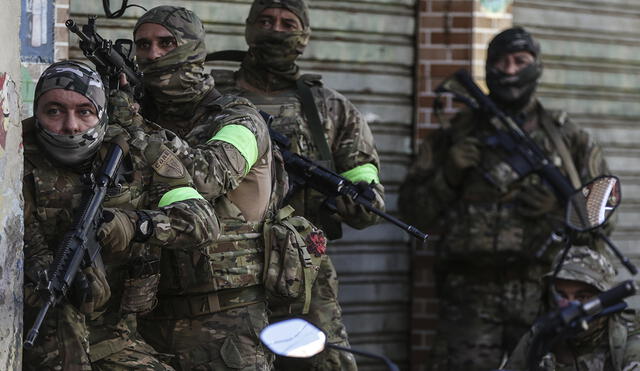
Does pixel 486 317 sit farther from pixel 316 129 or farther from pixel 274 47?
pixel 274 47

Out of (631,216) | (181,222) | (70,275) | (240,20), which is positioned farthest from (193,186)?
(631,216)

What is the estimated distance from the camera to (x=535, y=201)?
7199 mm

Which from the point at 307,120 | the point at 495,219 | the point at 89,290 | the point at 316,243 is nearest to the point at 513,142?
the point at 495,219

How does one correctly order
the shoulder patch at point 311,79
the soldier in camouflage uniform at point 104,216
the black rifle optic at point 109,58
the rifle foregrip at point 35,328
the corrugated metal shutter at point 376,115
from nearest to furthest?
1. the rifle foregrip at point 35,328
2. the soldier in camouflage uniform at point 104,216
3. the black rifle optic at point 109,58
4. the shoulder patch at point 311,79
5. the corrugated metal shutter at point 376,115

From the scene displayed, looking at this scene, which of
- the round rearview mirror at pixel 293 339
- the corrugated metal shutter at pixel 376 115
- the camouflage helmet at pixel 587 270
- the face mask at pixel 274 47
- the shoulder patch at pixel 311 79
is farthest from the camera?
Result: the corrugated metal shutter at pixel 376 115

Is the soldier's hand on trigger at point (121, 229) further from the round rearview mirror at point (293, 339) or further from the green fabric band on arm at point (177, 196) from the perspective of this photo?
the round rearview mirror at point (293, 339)

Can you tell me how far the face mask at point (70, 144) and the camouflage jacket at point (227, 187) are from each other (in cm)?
34

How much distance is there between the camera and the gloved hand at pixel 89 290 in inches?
163

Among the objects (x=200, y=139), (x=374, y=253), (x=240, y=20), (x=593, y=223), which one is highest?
(x=240, y=20)

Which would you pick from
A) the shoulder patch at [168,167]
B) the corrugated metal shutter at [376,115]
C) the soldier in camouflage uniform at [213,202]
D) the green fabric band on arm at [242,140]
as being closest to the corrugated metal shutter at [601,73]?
the corrugated metal shutter at [376,115]

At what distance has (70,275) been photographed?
3979 millimetres

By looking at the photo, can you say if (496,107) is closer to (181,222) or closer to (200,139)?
(200,139)

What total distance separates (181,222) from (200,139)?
0.65m

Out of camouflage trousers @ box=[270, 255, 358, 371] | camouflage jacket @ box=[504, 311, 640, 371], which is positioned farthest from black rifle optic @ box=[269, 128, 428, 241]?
camouflage jacket @ box=[504, 311, 640, 371]
